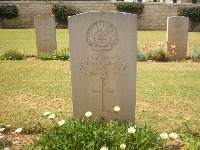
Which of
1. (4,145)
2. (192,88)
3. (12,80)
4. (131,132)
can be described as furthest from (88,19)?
(12,80)

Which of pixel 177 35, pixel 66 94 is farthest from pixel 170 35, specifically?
pixel 66 94

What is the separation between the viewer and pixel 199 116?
471 cm

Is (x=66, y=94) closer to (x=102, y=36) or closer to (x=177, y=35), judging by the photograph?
(x=102, y=36)

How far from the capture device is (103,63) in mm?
3605

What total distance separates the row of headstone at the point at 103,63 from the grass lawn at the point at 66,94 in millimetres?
805

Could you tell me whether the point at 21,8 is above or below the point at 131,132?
above

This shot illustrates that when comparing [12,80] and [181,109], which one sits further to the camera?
[12,80]

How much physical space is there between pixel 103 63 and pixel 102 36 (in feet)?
1.25

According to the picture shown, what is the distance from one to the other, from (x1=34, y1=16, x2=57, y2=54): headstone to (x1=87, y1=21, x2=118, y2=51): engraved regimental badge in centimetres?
770

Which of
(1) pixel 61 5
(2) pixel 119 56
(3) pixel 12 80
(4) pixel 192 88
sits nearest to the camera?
(2) pixel 119 56

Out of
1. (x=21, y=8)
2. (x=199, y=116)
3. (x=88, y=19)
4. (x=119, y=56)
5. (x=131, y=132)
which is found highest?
(x=21, y=8)

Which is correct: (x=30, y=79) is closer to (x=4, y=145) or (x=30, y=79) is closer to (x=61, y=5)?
(x=4, y=145)

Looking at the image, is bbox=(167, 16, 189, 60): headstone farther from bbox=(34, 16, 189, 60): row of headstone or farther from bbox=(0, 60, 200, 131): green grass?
bbox=(0, 60, 200, 131): green grass

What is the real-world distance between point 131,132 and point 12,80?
5.10 m
